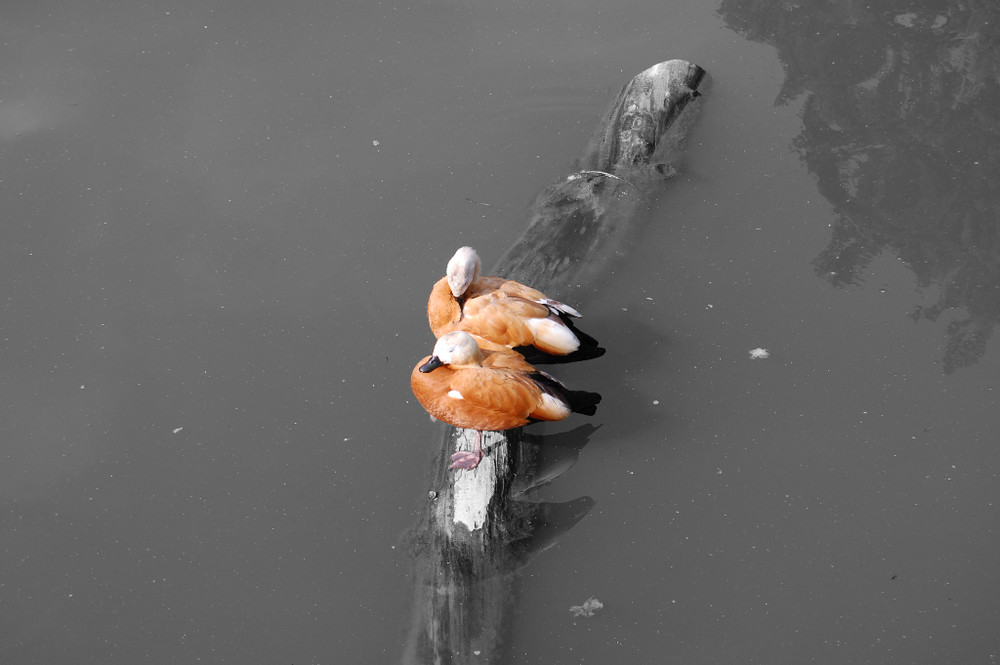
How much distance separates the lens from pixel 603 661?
3254 millimetres

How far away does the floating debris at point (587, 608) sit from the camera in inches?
132

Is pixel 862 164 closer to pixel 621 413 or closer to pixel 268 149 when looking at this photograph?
pixel 621 413

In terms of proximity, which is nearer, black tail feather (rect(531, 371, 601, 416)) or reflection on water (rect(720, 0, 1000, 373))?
black tail feather (rect(531, 371, 601, 416))

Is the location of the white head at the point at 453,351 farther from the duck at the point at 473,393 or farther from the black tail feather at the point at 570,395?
the black tail feather at the point at 570,395

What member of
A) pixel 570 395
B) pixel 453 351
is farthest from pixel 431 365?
pixel 570 395

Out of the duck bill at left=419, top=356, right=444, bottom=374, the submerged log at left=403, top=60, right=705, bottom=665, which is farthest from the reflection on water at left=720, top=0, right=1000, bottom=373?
the duck bill at left=419, top=356, right=444, bottom=374

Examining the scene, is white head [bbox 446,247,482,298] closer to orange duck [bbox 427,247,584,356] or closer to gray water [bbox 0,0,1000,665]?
orange duck [bbox 427,247,584,356]

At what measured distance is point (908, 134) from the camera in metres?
4.99

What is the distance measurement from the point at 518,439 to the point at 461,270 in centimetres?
74

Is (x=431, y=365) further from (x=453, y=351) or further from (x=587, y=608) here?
(x=587, y=608)

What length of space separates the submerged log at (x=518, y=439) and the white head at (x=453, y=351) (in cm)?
38

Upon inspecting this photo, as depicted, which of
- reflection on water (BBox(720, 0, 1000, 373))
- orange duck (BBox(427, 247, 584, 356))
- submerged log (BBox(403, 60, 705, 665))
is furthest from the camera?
reflection on water (BBox(720, 0, 1000, 373))

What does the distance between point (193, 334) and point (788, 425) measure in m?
2.81

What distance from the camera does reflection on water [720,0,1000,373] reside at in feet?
14.4
